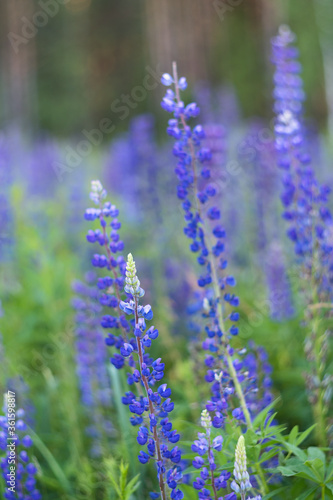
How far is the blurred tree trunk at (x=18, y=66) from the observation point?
65.8 ft

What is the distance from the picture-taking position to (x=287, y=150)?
8.89 feet

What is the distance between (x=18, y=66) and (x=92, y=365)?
17522mm

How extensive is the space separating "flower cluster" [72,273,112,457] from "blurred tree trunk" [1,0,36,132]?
16.7 meters

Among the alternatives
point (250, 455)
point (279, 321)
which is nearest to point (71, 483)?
point (250, 455)

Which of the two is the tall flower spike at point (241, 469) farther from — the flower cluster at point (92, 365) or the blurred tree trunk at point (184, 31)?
the blurred tree trunk at point (184, 31)

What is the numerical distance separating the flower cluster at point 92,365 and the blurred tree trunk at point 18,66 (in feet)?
54.7

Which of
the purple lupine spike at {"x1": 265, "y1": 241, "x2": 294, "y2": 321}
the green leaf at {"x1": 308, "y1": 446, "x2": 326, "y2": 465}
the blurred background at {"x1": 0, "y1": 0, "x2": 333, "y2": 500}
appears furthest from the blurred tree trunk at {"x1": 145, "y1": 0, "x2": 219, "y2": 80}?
the green leaf at {"x1": 308, "y1": 446, "x2": 326, "y2": 465}

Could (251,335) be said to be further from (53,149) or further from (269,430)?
(53,149)

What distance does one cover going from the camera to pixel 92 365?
295 cm

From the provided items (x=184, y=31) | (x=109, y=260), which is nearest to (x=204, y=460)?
(x=109, y=260)

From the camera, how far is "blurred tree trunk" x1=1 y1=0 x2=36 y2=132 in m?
20.0

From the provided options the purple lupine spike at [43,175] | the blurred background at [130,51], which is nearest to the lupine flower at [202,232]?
the purple lupine spike at [43,175]

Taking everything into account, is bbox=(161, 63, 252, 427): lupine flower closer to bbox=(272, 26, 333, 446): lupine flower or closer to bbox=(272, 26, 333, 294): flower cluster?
bbox=(272, 26, 333, 446): lupine flower

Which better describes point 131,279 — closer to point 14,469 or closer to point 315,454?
point 315,454
